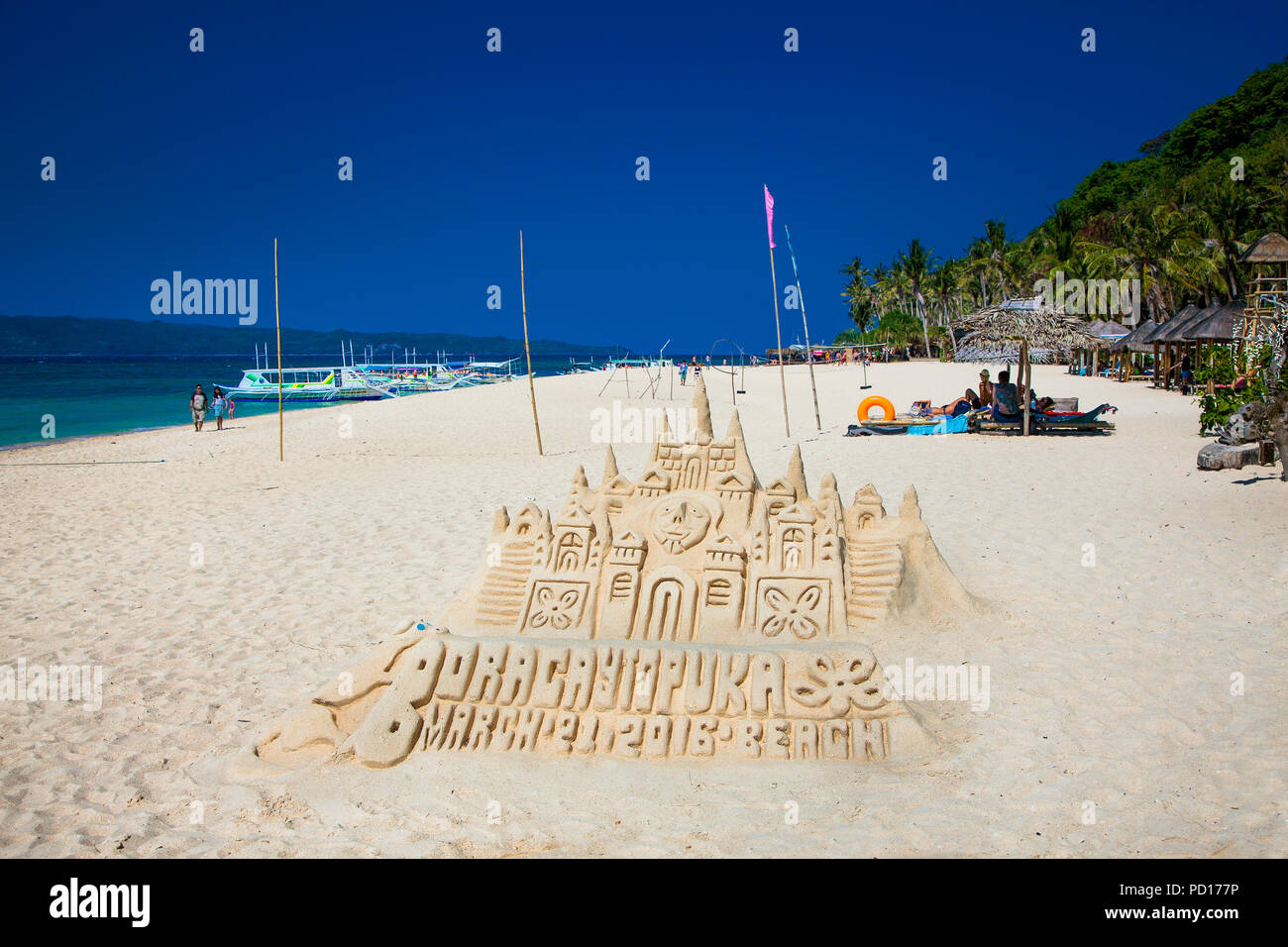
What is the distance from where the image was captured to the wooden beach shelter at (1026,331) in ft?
57.6

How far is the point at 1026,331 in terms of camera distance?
1773cm

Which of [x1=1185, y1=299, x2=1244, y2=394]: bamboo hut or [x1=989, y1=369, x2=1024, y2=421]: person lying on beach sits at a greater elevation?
[x1=1185, y1=299, x2=1244, y2=394]: bamboo hut

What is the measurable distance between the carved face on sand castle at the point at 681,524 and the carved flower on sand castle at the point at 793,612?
68cm

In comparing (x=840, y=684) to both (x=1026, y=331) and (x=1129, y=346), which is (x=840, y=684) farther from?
(x=1129, y=346)

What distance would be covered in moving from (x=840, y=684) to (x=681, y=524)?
5.59 feet

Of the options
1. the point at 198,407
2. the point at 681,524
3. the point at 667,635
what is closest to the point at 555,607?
the point at 667,635

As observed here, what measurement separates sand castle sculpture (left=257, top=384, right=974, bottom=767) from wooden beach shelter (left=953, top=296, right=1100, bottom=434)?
12408 millimetres

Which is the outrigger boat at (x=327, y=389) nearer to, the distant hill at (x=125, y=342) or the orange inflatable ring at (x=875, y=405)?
the orange inflatable ring at (x=875, y=405)

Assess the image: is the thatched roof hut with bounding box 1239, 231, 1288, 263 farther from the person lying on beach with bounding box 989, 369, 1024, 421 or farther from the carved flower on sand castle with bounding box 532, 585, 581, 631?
the carved flower on sand castle with bounding box 532, 585, 581, 631

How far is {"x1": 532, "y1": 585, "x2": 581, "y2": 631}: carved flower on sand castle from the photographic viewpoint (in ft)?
18.2

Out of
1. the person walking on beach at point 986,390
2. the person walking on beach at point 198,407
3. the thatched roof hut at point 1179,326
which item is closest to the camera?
the person walking on beach at point 986,390

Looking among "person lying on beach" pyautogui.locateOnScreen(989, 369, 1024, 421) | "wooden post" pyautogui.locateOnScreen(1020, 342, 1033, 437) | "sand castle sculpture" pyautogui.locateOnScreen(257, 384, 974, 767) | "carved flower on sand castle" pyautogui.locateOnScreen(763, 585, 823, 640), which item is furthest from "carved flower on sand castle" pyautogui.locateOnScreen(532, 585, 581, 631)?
"person lying on beach" pyautogui.locateOnScreen(989, 369, 1024, 421)

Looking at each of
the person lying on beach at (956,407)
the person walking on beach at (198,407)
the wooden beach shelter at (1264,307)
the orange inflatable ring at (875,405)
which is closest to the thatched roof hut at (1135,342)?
the wooden beach shelter at (1264,307)
